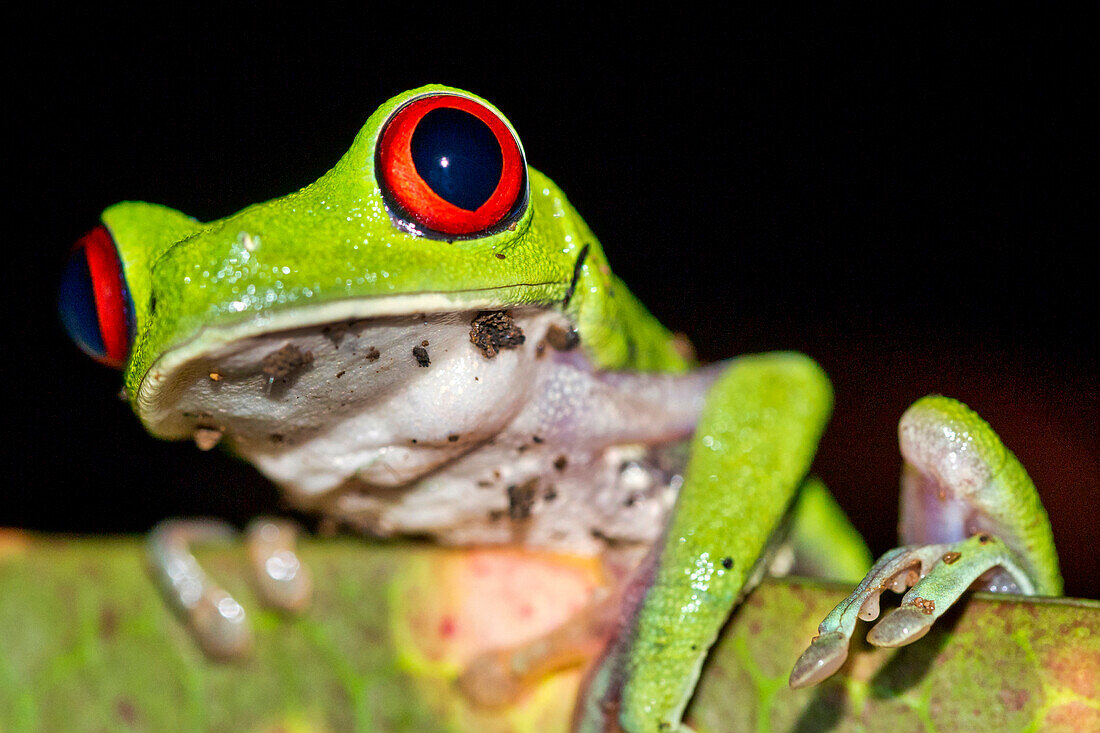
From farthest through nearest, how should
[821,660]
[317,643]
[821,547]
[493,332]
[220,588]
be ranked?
[821,547] → [220,588] → [317,643] → [493,332] → [821,660]

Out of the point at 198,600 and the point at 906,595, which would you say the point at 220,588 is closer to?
the point at 198,600

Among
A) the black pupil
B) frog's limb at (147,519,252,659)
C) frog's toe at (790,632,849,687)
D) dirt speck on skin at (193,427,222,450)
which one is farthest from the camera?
frog's limb at (147,519,252,659)

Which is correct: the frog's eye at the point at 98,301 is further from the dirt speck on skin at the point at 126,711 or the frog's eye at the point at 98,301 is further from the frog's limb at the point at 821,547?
the frog's limb at the point at 821,547

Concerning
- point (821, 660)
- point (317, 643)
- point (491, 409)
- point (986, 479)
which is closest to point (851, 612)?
point (821, 660)

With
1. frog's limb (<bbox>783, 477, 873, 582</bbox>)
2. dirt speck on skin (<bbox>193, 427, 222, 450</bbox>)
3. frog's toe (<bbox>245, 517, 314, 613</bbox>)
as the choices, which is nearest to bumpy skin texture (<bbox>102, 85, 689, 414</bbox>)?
dirt speck on skin (<bbox>193, 427, 222, 450</bbox>)

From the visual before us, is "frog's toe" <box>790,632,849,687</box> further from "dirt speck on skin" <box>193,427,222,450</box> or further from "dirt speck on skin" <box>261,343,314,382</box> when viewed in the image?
"dirt speck on skin" <box>193,427,222,450</box>

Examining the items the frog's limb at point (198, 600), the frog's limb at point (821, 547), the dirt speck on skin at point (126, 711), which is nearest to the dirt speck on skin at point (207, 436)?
the frog's limb at point (198, 600)
